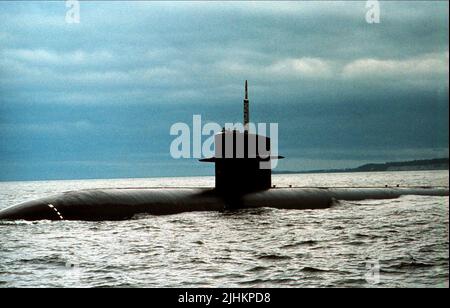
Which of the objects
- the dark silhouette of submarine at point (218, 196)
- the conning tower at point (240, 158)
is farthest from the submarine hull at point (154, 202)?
the conning tower at point (240, 158)

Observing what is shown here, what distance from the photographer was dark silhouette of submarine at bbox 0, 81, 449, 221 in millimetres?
22547

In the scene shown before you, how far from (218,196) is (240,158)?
199cm

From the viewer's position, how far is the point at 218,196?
2605cm

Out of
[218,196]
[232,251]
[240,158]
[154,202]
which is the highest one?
[240,158]

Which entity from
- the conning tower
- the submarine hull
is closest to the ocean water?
the submarine hull

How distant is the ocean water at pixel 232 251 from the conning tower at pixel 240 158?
6.17ft

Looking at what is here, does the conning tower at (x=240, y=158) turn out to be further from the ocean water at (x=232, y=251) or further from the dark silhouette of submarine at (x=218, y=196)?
the ocean water at (x=232, y=251)

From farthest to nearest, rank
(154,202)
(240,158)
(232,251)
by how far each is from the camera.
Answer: (240,158), (154,202), (232,251)

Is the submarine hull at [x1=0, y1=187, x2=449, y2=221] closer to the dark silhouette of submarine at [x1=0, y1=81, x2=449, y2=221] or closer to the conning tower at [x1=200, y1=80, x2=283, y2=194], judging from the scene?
the dark silhouette of submarine at [x1=0, y1=81, x2=449, y2=221]

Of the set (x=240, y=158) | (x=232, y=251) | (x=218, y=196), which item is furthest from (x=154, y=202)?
(x=232, y=251)

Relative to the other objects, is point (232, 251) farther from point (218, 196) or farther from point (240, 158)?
point (240, 158)

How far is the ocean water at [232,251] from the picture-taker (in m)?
14.0
